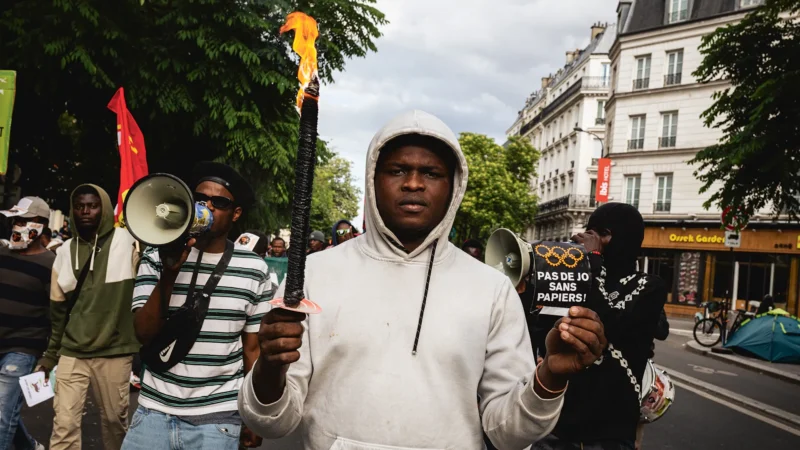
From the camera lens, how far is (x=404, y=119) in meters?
2.01

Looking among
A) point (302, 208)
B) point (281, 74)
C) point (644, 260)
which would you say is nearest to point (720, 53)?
point (281, 74)

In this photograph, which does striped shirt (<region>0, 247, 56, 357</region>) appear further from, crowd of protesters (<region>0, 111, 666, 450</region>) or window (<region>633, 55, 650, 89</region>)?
window (<region>633, 55, 650, 89</region>)

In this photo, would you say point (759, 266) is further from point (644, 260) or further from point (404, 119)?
point (404, 119)

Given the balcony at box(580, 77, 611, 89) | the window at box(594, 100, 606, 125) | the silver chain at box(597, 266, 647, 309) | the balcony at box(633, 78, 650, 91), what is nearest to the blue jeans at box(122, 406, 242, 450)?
the silver chain at box(597, 266, 647, 309)

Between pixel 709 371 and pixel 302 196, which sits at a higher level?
pixel 302 196

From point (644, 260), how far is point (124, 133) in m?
29.7

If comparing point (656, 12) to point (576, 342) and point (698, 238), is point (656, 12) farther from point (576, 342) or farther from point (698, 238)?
point (576, 342)

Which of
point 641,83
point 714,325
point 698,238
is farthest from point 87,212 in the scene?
point 641,83

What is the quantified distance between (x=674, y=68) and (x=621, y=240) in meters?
32.5

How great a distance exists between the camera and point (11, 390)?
4.35 metres

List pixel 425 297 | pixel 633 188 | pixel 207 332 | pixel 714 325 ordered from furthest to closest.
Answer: pixel 633 188 → pixel 714 325 → pixel 207 332 → pixel 425 297

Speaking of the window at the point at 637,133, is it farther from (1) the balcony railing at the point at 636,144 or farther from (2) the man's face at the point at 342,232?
(2) the man's face at the point at 342,232

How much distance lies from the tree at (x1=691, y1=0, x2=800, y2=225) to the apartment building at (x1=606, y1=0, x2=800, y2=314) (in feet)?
61.2

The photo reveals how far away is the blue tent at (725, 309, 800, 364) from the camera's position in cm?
1319
